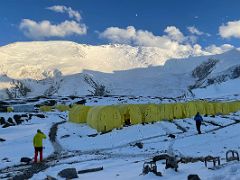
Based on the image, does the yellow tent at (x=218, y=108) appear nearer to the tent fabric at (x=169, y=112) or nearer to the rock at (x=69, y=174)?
the tent fabric at (x=169, y=112)

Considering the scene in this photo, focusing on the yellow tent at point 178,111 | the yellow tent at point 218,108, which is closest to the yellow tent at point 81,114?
→ the yellow tent at point 178,111

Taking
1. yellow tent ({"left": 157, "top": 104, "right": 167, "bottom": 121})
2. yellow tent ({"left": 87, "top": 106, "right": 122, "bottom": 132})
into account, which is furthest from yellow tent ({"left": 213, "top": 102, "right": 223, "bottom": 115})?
yellow tent ({"left": 87, "top": 106, "right": 122, "bottom": 132})

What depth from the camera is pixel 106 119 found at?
36656 mm

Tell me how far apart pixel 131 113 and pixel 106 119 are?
13.8ft

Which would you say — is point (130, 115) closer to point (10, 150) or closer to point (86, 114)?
point (86, 114)

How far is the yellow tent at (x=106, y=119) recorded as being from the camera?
119 feet

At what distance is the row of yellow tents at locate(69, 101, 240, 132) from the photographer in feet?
121

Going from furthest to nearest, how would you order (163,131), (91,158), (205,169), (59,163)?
(163,131)
(91,158)
(59,163)
(205,169)

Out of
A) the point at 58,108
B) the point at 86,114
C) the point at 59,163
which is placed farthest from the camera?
the point at 58,108

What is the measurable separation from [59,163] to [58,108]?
74404mm

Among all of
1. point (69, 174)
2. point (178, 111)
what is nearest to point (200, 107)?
point (178, 111)

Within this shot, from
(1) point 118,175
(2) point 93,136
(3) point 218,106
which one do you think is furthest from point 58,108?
(1) point 118,175

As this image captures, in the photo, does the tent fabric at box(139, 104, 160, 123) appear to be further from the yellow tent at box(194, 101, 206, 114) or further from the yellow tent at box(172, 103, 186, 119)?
the yellow tent at box(194, 101, 206, 114)

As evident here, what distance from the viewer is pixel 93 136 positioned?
109 ft
